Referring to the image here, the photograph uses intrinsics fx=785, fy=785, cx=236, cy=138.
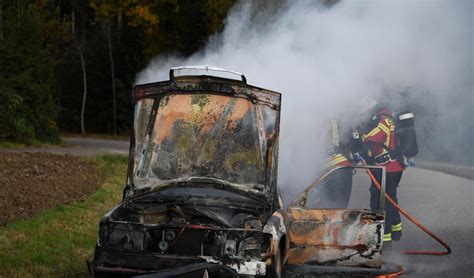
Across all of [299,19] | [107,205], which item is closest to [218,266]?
[299,19]

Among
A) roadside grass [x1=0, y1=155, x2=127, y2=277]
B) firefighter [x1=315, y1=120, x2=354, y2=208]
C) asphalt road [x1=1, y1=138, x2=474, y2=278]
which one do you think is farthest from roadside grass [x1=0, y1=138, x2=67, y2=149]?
firefighter [x1=315, y1=120, x2=354, y2=208]

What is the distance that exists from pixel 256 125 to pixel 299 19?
13.3 feet

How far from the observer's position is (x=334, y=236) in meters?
A: 7.78

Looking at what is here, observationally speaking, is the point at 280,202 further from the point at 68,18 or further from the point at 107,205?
the point at 68,18

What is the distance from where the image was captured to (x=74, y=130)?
48594 millimetres

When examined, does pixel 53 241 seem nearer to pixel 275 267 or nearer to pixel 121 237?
pixel 121 237

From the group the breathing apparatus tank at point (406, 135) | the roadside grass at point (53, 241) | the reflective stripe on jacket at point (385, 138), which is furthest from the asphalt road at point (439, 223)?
the roadside grass at point (53, 241)

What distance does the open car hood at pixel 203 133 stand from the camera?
24.5ft

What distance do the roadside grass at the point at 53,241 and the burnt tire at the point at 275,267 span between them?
2.00 m

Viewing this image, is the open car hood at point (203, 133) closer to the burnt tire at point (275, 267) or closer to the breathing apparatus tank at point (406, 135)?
the burnt tire at point (275, 267)

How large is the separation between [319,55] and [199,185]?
3.85 m

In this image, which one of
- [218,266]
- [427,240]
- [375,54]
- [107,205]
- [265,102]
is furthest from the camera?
[107,205]

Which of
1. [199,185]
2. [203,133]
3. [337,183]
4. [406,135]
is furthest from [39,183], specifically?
[199,185]

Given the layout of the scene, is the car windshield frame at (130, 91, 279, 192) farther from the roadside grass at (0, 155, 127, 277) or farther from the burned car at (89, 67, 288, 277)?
the roadside grass at (0, 155, 127, 277)
